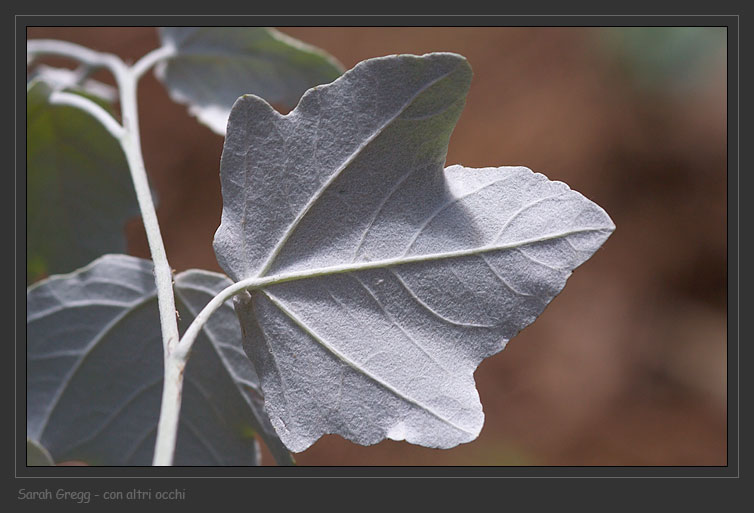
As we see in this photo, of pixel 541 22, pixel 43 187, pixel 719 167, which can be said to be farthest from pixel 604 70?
pixel 43 187

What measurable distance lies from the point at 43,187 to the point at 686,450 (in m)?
2.17

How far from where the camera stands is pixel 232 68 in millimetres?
765

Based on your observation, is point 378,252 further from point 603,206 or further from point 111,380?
point 603,206

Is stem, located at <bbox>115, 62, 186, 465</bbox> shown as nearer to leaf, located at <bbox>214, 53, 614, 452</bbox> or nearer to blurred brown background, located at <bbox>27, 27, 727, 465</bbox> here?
leaf, located at <bbox>214, 53, 614, 452</bbox>

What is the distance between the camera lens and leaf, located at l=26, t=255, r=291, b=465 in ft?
1.89

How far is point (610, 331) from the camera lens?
2.37 meters

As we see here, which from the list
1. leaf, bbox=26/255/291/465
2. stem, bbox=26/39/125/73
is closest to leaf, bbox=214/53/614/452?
leaf, bbox=26/255/291/465

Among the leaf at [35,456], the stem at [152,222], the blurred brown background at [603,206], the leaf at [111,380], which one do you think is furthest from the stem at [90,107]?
the blurred brown background at [603,206]

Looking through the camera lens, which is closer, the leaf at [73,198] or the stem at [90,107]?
the stem at [90,107]

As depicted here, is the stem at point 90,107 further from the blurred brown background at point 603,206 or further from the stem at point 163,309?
the blurred brown background at point 603,206

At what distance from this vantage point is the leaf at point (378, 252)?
16.3 inches

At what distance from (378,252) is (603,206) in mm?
2320

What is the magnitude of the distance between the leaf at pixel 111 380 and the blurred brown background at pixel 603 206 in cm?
157

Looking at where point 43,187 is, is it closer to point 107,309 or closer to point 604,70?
point 107,309
